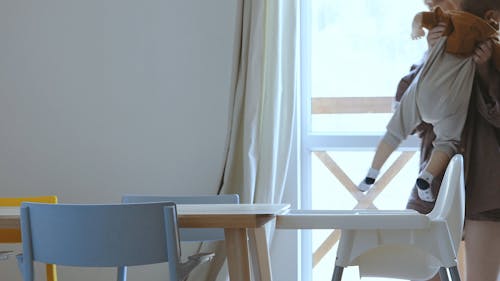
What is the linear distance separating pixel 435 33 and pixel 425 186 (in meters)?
0.49

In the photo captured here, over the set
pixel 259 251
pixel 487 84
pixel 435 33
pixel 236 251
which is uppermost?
pixel 435 33

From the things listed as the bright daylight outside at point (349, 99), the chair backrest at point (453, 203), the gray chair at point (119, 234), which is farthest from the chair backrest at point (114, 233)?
the bright daylight outside at point (349, 99)

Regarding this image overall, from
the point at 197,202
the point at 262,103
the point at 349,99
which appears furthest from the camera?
the point at 349,99

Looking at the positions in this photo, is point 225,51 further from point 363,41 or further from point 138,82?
point 363,41

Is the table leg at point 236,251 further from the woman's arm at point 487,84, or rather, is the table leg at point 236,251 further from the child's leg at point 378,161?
the woman's arm at point 487,84

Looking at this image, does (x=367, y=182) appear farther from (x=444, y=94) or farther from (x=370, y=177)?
(x=444, y=94)

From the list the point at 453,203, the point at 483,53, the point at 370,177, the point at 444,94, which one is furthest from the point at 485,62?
the point at 453,203

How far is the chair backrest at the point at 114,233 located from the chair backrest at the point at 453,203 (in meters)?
0.65

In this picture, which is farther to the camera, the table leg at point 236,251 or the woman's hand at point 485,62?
the woman's hand at point 485,62

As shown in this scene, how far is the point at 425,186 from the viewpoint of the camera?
190 cm

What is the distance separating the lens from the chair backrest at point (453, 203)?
59.4 inches

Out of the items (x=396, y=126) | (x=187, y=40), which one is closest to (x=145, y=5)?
(x=187, y=40)

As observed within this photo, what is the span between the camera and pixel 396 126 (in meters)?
2.04

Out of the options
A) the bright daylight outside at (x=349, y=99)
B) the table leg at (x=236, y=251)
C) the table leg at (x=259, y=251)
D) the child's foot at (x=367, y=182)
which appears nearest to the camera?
the table leg at (x=236, y=251)
